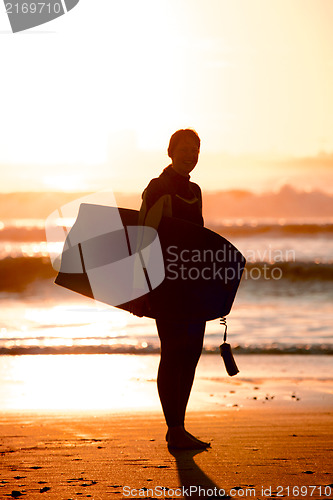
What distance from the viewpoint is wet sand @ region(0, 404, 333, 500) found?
144 inches

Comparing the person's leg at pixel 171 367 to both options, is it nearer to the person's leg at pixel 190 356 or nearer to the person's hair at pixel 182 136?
the person's leg at pixel 190 356

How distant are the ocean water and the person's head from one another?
219 inches

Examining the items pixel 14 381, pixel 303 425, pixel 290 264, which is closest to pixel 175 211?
pixel 303 425

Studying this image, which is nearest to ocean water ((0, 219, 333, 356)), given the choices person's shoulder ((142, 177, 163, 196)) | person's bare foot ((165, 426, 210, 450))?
person's bare foot ((165, 426, 210, 450))

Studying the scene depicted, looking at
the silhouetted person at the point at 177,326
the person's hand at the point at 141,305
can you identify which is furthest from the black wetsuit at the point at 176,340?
the person's hand at the point at 141,305

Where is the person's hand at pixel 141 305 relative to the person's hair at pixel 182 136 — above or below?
below

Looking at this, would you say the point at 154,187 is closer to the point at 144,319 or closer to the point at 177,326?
the point at 177,326

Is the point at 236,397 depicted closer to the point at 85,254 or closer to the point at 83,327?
the point at 85,254

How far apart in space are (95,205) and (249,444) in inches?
72.3

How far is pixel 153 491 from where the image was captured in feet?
11.9

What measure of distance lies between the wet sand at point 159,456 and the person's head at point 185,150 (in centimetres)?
171

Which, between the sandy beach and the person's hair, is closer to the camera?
the sandy beach

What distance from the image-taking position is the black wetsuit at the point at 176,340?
442 cm

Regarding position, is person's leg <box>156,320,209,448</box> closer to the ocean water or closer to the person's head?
the person's head
